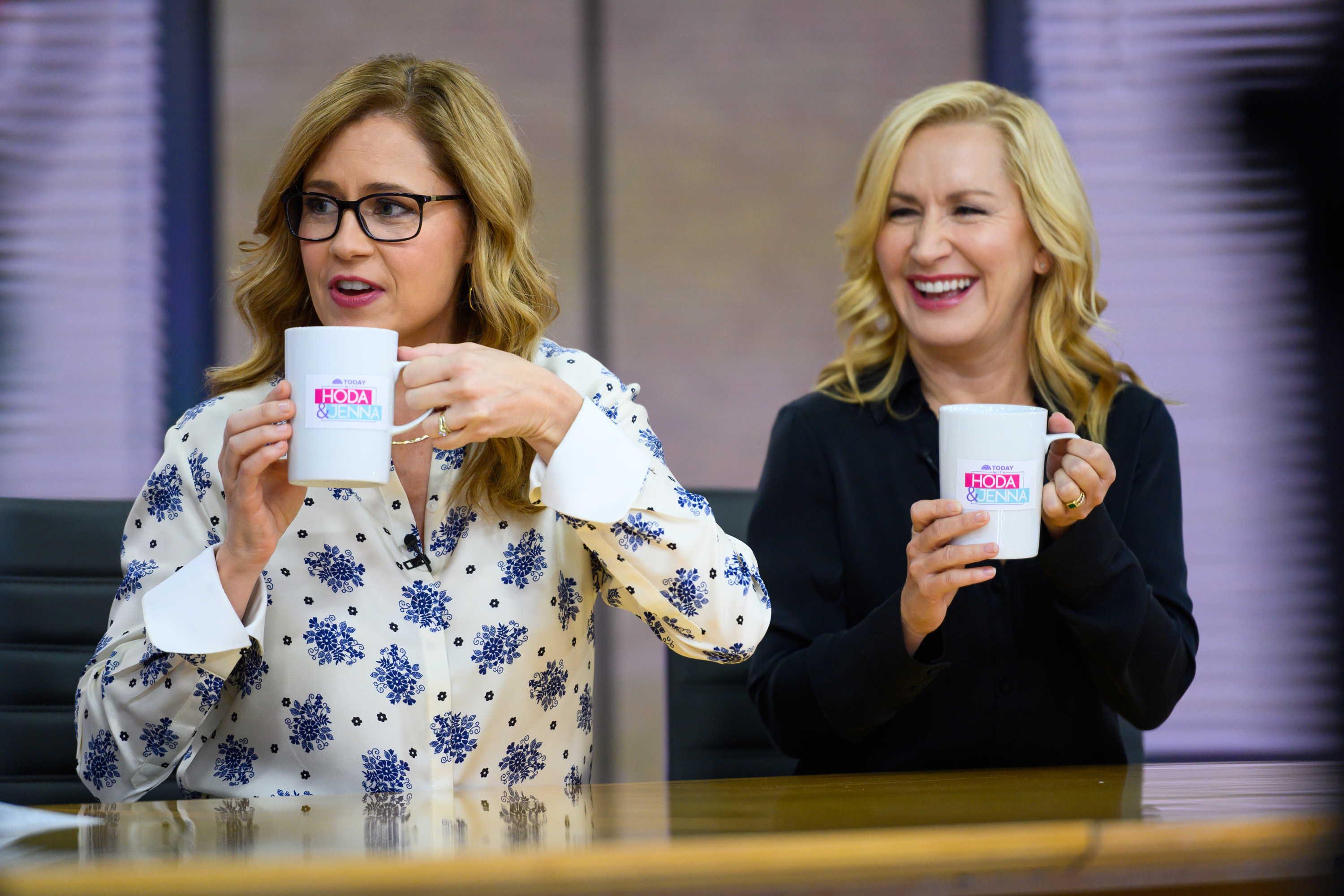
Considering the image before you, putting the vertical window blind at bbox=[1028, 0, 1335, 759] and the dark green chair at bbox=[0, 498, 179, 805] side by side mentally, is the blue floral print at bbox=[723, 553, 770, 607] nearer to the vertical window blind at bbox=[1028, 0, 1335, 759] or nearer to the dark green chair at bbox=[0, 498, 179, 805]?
the dark green chair at bbox=[0, 498, 179, 805]

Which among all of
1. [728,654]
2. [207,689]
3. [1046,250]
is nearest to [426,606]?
[207,689]

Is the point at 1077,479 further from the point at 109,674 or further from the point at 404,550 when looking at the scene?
the point at 109,674

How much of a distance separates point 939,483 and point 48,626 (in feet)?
4.21

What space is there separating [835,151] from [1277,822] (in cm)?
264

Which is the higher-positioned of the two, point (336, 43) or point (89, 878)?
point (336, 43)

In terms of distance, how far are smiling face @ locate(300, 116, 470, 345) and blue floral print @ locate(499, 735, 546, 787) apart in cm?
53

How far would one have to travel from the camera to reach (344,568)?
1423 mm

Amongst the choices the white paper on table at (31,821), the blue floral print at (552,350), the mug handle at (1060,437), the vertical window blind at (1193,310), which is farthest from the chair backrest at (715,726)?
the vertical window blind at (1193,310)

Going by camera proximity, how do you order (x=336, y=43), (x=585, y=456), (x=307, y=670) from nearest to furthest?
1. (x=585, y=456)
2. (x=307, y=670)
3. (x=336, y=43)

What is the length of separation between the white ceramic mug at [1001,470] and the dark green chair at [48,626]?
114 centimetres

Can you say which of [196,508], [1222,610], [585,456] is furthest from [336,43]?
[1222,610]

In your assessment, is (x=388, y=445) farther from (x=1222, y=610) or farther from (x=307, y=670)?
(x=1222, y=610)

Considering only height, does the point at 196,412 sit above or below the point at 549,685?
above

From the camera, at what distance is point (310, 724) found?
4.51ft
